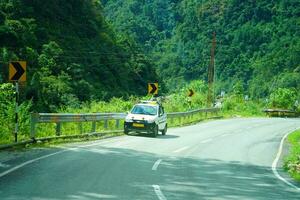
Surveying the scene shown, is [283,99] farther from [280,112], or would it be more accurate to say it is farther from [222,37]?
[222,37]

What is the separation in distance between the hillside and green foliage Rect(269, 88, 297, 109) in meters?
54.3

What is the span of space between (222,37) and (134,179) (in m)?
147

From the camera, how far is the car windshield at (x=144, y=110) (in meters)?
28.4

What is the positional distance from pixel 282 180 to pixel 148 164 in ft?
12.0

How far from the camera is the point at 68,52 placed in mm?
77625

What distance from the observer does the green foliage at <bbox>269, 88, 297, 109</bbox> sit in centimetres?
6775

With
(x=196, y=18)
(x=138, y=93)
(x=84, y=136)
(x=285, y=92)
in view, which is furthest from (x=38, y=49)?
(x=196, y=18)

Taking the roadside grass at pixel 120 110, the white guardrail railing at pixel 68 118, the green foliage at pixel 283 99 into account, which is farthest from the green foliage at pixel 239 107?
the white guardrail railing at pixel 68 118

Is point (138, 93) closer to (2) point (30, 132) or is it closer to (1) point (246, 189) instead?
(2) point (30, 132)

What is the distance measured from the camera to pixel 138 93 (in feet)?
292

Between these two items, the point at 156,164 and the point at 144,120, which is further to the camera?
the point at 144,120

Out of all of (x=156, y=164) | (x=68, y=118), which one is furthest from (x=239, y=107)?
(x=156, y=164)

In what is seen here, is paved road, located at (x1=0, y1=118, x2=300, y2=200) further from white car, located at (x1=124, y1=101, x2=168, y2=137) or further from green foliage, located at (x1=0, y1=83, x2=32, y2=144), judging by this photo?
white car, located at (x1=124, y1=101, x2=168, y2=137)

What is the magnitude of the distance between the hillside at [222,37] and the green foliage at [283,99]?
2139 inches
